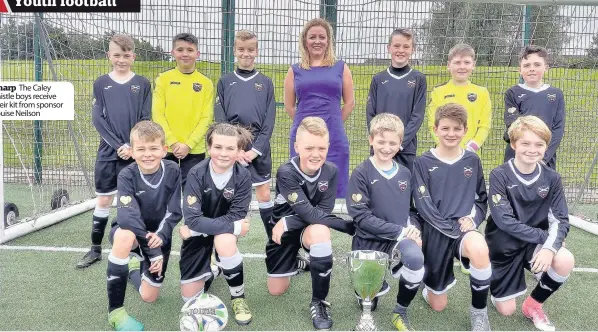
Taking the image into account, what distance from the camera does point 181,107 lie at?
3615 mm

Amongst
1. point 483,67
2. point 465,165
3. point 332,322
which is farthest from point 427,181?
point 483,67

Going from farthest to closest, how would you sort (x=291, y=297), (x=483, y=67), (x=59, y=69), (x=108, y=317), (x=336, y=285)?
(x=483, y=67) → (x=59, y=69) → (x=336, y=285) → (x=291, y=297) → (x=108, y=317)

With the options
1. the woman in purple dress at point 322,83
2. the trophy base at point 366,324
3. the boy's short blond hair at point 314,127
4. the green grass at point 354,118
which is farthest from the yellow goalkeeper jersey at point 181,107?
the green grass at point 354,118

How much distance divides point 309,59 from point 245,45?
1.44ft

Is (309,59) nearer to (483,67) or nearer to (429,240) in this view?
(429,240)

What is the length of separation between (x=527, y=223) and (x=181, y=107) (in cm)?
229

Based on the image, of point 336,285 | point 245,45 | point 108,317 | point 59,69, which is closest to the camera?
point 108,317

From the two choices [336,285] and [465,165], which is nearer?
[465,165]

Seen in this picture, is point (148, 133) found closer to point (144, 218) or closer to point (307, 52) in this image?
point (144, 218)

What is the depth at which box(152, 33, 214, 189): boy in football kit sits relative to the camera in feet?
11.8

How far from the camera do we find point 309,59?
3.54 metres

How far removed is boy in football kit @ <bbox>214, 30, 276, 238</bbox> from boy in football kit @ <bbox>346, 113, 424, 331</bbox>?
3.03 feet

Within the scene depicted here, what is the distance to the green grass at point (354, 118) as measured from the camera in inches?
211

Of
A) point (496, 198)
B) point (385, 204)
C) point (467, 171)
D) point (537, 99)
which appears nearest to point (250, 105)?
point (385, 204)
